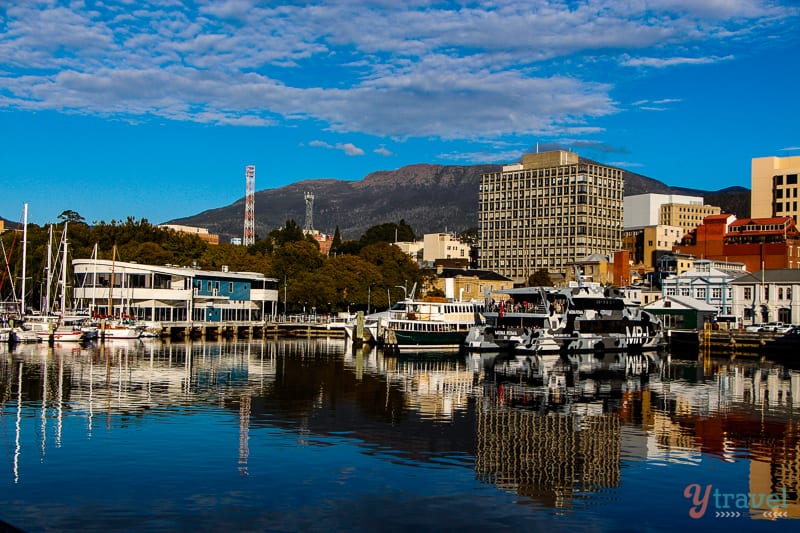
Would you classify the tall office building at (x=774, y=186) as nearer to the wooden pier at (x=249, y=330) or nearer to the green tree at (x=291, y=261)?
the green tree at (x=291, y=261)

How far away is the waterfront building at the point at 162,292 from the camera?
109438 mm

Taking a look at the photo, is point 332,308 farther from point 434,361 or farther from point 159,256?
point 434,361

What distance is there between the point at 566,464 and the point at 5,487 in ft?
62.8

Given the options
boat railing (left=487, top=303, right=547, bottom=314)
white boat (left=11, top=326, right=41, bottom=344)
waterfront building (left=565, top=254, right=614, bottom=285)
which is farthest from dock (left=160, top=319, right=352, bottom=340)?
waterfront building (left=565, top=254, right=614, bottom=285)

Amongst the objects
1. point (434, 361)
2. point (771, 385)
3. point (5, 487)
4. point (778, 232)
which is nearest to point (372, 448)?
point (5, 487)

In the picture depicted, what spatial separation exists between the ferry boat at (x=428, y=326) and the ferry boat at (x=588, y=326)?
357 inches

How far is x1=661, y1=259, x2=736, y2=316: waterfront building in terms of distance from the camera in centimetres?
12125

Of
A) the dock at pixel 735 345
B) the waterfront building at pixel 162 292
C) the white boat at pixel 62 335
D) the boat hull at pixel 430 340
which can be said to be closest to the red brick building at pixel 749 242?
the dock at pixel 735 345

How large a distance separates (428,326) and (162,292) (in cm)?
4039

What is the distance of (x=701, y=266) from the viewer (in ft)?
427

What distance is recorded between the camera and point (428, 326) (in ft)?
307

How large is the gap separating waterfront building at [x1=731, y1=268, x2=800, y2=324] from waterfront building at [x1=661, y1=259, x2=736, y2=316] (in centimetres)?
122

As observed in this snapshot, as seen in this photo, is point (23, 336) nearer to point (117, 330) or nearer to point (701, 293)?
point (117, 330)

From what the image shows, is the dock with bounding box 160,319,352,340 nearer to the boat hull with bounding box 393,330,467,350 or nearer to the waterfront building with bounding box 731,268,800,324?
the boat hull with bounding box 393,330,467,350
